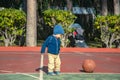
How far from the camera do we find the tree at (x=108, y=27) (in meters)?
21.2

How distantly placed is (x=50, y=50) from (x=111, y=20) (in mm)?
10518

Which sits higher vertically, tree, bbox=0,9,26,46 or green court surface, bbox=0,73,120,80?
tree, bbox=0,9,26,46

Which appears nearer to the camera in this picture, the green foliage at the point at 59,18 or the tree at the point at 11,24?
the tree at the point at 11,24

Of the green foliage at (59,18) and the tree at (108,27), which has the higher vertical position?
the green foliage at (59,18)

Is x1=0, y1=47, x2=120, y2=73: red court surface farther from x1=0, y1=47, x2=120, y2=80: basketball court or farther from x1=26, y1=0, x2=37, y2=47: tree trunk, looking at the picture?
x1=26, y1=0, x2=37, y2=47: tree trunk

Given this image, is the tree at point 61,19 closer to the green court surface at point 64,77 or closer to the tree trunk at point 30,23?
the tree trunk at point 30,23

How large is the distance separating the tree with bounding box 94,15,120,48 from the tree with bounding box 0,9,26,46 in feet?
14.4

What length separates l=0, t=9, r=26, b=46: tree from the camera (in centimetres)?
2086

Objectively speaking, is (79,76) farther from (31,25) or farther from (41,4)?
(41,4)

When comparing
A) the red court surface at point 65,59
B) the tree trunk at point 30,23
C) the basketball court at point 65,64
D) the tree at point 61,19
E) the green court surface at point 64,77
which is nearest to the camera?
the green court surface at point 64,77

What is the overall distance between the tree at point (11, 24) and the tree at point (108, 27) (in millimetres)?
4395

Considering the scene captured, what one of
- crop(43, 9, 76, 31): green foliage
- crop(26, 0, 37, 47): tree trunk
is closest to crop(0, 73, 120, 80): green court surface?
crop(26, 0, 37, 47): tree trunk

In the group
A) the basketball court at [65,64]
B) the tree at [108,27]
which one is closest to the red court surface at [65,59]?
the basketball court at [65,64]

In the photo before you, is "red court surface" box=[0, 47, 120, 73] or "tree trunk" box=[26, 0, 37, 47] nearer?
"red court surface" box=[0, 47, 120, 73]
